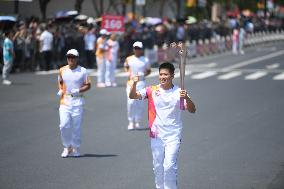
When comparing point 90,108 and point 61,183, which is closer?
point 61,183

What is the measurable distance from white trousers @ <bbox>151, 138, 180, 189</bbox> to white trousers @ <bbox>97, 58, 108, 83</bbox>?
56.9 feet

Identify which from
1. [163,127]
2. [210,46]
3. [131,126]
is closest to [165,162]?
[163,127]

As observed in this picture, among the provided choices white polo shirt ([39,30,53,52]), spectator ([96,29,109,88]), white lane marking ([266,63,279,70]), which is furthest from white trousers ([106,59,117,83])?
white lane marking ([266,63,279,70])

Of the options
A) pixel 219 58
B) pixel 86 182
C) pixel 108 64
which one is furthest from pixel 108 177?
pixel 219 58

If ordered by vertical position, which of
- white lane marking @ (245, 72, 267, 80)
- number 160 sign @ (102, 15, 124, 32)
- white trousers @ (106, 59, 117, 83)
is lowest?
white lane marking @ (245, 72, 267, 80)

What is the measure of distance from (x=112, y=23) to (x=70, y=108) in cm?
2155

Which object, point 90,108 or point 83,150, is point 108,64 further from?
point 83,150

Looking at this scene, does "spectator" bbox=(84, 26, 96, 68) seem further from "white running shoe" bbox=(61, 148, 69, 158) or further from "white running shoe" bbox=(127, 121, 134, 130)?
"white running shoe" bbox=(61, 148, 69, 158)

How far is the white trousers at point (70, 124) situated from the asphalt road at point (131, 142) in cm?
28

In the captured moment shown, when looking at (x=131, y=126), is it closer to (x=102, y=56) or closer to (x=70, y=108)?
(x=70, y=108)

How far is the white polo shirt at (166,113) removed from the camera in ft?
29.8

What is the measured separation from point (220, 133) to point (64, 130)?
13.4ft

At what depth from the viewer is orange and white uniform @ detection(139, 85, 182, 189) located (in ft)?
29.6

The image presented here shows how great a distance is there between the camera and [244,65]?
37438mm
